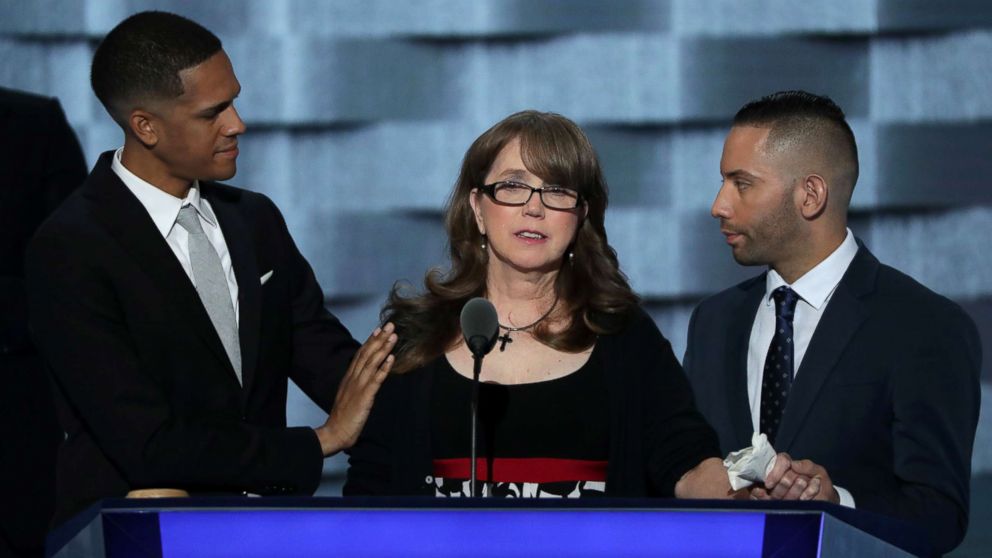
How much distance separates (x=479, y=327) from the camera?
2.03 metres

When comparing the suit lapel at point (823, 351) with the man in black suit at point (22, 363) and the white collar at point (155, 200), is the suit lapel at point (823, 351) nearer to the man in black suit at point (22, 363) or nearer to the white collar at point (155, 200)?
the white collar at point (155, 200)

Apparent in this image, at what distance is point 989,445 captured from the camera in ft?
13.4

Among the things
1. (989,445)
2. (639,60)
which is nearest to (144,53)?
(639,60)

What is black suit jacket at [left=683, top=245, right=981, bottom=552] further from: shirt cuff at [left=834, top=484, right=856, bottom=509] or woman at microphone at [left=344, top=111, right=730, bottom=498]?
woman at microphone at [left=344, top=111, right=730, bottom=498]

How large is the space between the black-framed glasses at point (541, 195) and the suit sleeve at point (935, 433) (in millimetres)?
617

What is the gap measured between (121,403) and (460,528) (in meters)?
0.90

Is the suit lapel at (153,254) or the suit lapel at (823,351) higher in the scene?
the suit lapel at (153,254)

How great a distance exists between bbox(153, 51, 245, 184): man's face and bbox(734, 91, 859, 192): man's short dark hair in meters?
0.96

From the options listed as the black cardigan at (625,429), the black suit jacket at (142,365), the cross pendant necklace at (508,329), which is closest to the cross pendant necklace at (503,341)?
the cross pendant necklace at (508,329)

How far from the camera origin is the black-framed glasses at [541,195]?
2492 millimetres

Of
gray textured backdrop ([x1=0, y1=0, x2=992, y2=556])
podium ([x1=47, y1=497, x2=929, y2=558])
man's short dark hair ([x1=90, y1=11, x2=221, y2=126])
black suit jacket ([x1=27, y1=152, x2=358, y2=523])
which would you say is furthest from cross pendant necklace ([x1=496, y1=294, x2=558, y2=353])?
A: gray textured backdrop ([x1=0, y1=0, x2=992, y2=556])

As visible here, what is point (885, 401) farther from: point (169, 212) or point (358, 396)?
point (169, 212)

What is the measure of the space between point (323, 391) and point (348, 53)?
1.55 m

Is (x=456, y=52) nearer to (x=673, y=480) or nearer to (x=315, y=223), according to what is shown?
(x=315, y=223)
